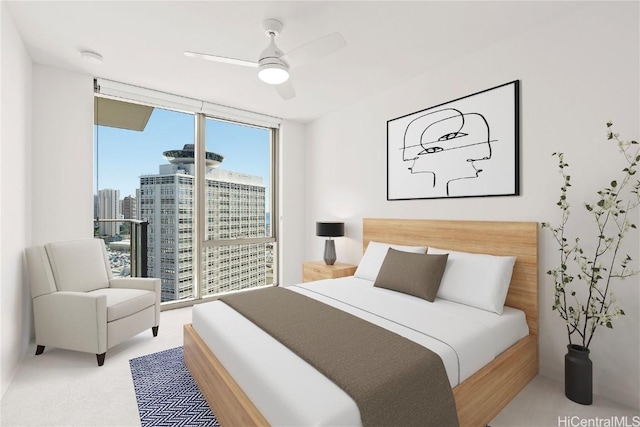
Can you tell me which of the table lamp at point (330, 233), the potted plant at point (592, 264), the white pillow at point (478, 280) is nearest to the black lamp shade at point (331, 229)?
the table lamp at point (330, 233)

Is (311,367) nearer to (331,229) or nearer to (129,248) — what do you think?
(331,229)

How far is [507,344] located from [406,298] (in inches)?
28.4

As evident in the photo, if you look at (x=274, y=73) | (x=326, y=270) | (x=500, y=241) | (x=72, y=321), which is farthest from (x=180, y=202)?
(x=500, y=241)

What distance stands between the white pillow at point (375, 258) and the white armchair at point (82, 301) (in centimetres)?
207

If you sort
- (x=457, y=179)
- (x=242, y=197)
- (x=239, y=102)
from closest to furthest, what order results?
1. (x=457, y=179)
2. (x=239, y=102)
3. (x=242, y=197)

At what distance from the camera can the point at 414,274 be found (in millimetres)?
2549

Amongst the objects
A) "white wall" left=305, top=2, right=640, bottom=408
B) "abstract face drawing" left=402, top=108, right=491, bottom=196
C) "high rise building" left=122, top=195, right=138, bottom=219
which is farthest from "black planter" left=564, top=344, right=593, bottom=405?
"high rise building" left=122, top=195, right=138, bottom=219

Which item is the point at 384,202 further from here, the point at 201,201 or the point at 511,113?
the point at 201,201

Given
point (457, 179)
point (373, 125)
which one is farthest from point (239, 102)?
point (457, 179)

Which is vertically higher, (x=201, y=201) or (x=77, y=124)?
(x=77, y=124)

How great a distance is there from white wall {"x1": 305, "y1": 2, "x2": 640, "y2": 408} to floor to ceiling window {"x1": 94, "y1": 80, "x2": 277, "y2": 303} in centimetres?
259

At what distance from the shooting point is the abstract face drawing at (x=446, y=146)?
108 inches

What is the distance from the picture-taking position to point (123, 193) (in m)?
3.76

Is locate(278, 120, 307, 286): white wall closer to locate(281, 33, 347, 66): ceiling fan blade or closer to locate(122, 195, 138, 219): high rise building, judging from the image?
locate(122, 195, 138, 219): high rise building
